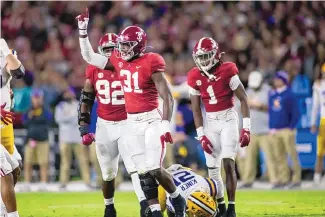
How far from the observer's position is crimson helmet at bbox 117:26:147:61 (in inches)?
374

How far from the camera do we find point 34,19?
20500 millimetres

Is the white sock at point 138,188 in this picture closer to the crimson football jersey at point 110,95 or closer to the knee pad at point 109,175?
the knee pad at point 109,175

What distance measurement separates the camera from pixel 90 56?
32.7 feet

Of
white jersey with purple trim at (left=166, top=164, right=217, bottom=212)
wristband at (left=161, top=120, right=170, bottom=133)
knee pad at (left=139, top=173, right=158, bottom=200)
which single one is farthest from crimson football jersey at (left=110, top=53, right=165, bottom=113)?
white jersey with purple trim at (left=166, top=164, right=217, bottom=212)

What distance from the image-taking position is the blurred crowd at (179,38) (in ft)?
54.9

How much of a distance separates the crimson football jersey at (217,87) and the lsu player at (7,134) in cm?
223

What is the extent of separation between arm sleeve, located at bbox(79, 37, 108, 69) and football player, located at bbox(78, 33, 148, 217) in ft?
0.65

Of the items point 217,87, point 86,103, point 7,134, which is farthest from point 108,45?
point 7,134

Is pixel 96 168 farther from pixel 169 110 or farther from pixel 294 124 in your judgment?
pixel 169 110

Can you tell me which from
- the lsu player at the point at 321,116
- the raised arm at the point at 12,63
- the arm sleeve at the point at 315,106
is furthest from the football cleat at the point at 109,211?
the arm sleeve at the point at 315,106

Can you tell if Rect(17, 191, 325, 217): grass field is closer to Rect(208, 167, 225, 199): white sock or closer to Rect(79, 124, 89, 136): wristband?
Rect(208, 167, 225, 199): white sock

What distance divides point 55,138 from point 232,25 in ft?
15.5

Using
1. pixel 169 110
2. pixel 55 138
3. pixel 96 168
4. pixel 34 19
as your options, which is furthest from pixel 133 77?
pixel 34 19

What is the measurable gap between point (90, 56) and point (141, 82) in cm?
85
